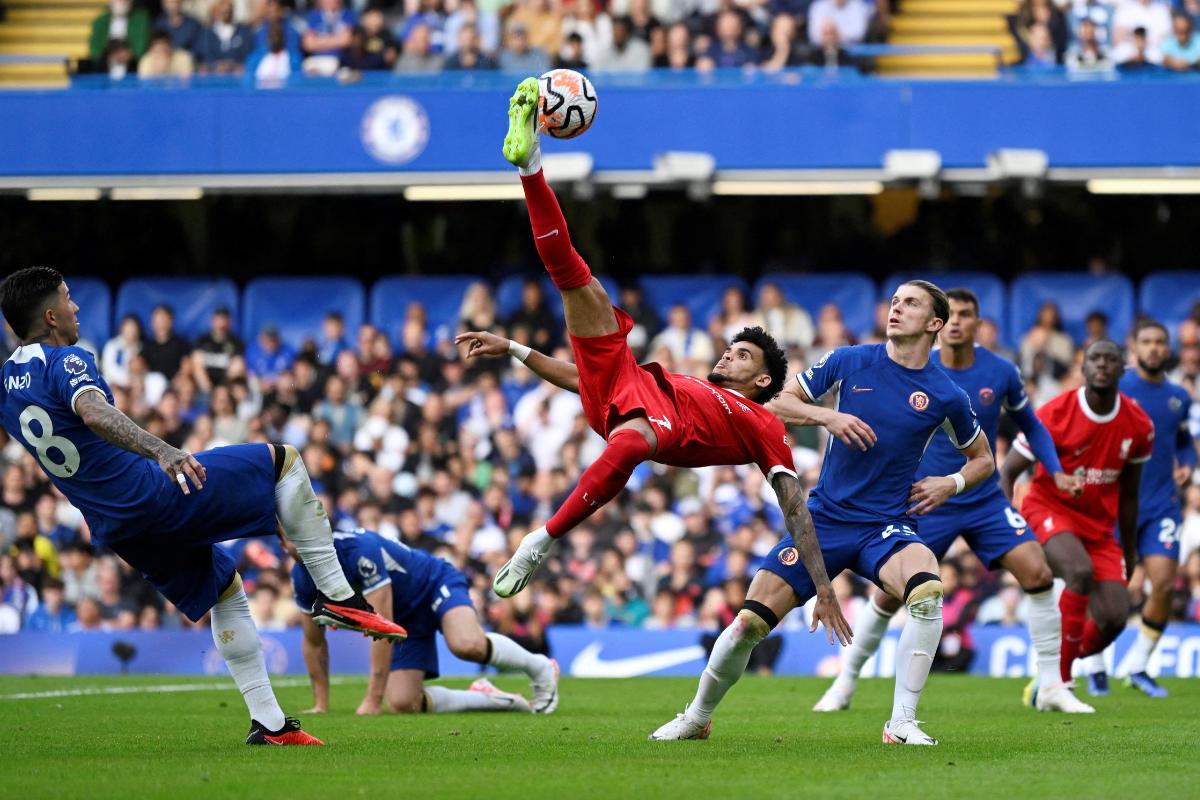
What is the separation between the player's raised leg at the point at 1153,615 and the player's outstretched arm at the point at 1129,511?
407mm

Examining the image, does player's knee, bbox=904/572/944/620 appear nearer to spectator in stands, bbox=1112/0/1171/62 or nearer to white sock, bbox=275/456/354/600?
white sock, bbox=275/456/354/600

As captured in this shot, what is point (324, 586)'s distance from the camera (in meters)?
8.15

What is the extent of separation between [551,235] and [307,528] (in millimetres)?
1860

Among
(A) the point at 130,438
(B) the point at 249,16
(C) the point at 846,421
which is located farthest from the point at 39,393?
(B) the point at 249,16

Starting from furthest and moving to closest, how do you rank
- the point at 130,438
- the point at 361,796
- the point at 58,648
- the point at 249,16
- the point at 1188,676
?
the point at 249,16, the point at 58,648, the point at 1188,676, the point at 130,438, the point at 361,796

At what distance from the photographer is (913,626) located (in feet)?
27.6

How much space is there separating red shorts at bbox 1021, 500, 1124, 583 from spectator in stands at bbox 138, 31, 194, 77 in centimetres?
1293

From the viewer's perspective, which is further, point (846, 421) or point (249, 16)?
point (249, 16)

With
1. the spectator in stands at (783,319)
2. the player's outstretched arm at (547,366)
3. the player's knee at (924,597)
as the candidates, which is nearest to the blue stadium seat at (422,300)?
Result: the spectator in stands at (783,319)

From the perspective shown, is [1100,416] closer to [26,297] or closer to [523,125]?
[523,125]

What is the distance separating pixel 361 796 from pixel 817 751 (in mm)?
2716

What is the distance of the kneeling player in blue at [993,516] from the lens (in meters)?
11.0

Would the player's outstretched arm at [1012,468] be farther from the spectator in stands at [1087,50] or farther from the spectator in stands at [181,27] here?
the spectator in stands at [181,27]

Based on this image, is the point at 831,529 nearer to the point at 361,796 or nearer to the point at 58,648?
the point at 361,796
